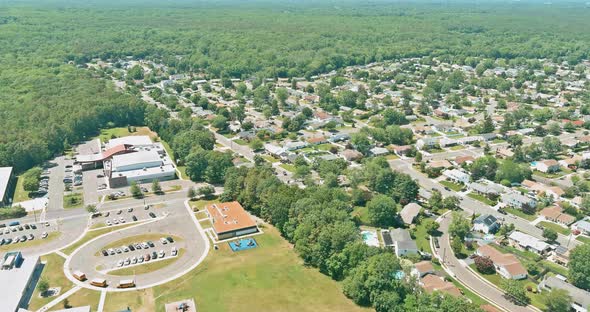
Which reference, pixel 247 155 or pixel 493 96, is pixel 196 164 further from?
pixel 493 96

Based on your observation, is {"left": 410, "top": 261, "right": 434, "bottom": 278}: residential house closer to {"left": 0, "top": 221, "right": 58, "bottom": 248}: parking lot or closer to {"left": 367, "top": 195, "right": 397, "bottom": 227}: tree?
{"left": 367, "top": 195, "right": 397, "bottom": 227}: tree

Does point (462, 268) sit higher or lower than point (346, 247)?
lower

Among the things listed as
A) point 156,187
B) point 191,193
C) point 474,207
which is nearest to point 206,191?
point 191,193

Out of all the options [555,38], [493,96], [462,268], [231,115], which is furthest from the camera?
[555,38]

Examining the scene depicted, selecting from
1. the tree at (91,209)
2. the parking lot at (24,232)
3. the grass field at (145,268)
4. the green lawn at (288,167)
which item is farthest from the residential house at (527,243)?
the parking lot at (24,232)

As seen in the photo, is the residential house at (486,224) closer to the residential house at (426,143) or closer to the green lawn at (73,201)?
the residential house at (426,143)

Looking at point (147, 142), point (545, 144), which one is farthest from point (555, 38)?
point (147, 142)

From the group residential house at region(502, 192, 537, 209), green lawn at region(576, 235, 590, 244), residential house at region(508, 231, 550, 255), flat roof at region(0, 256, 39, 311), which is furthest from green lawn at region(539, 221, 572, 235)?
flat roof at region(0, 256, 39, 311)
